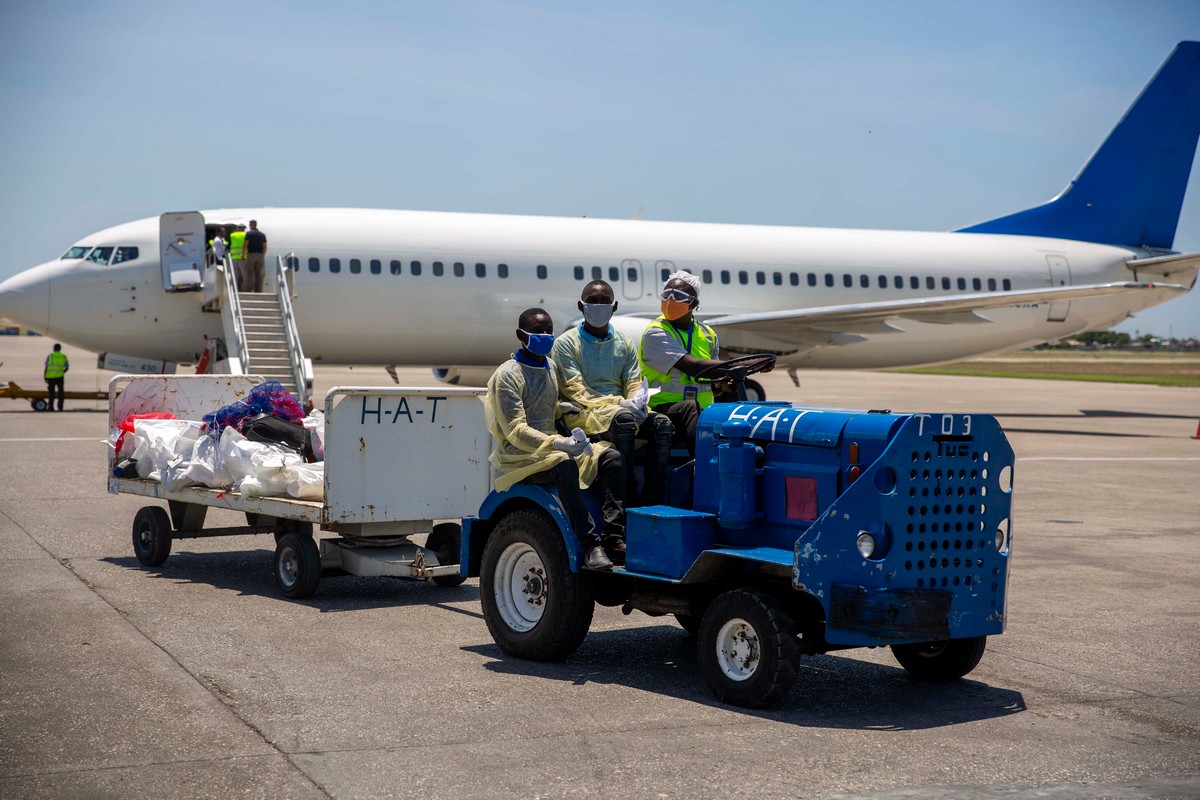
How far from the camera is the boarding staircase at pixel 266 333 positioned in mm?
20766

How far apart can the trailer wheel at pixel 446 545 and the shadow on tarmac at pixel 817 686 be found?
1863 millimetres

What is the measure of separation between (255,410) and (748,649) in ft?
17.1

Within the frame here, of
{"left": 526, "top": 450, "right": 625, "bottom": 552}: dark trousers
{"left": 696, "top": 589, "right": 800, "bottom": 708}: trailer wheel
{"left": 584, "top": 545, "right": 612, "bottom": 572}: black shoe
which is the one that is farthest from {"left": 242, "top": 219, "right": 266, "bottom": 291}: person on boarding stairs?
{"left": 696, "top": 589, "right": 800, "bottom": 708}: trailer wheel

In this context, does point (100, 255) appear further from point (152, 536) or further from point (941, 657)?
point (941, 657)

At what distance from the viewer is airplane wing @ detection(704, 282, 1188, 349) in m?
25.5

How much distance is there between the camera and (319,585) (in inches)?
385

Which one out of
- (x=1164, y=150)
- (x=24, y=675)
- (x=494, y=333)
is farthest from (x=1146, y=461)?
(x=24, y=675)

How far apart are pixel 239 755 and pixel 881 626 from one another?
116 inches

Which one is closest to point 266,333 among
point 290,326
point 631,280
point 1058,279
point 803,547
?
point 290,326

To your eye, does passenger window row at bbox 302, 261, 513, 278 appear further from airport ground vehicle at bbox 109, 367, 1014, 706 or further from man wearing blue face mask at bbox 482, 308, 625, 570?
man wearing blue face mask at bbox 482, 308, 625, 570

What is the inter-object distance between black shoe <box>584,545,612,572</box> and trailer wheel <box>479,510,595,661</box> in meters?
0.19

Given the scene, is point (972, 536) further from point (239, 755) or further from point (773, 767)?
point (239, 755)

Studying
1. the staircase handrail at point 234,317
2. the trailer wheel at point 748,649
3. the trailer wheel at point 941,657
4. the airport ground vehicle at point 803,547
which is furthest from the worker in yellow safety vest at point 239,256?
the trailer wheel at point 941,657

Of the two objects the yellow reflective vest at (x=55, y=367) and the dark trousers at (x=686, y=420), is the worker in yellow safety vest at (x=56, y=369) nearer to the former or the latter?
the yellow reflective vest at (x=55, y=367)
